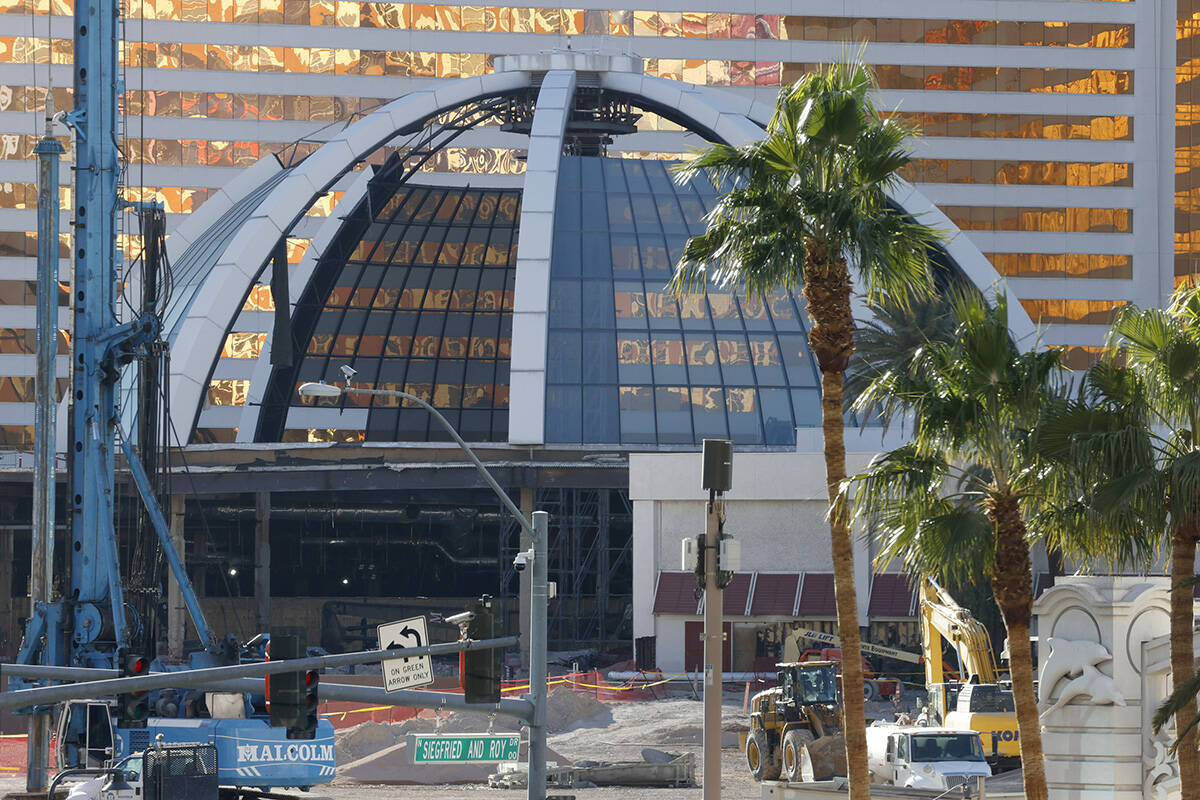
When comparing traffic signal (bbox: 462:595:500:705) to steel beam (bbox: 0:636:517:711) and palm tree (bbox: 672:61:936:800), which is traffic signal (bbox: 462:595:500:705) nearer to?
steel beam (bbox: 0:636:517:711)

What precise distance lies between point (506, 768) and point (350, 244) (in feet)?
149

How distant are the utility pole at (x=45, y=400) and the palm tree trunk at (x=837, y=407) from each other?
14.6 m

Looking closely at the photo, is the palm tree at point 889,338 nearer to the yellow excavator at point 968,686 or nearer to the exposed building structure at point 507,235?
the exposed building structure at point 507,235

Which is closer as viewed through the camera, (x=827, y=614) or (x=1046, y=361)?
(x=1046, y=361)

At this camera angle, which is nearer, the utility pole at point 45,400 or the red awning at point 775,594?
the utility pole at point 45,400

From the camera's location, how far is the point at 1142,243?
105 m

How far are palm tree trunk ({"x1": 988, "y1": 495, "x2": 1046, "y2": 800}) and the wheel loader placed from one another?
607 inches

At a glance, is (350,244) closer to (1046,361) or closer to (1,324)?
(1,324)

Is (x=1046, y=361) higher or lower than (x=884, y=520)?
higher

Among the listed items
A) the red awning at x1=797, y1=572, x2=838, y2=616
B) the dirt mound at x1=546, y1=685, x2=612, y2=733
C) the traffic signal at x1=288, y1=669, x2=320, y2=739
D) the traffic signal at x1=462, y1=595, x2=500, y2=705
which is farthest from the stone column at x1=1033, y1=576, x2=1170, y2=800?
the red awning at x1=797, y1=572, x2=838, y2=616

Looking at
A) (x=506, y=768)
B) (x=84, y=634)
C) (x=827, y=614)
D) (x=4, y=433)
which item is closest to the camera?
(x=84, y=634)

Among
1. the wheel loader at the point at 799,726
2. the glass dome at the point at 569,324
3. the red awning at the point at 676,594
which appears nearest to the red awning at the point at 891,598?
the red awning at the point at 676,594

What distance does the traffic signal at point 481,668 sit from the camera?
85.0ft

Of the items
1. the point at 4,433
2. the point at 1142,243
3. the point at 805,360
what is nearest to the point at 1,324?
the point at 4,433
